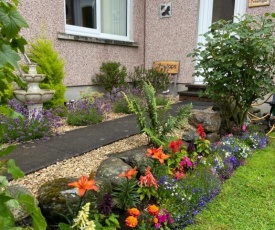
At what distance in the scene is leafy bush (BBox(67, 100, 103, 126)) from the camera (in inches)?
160

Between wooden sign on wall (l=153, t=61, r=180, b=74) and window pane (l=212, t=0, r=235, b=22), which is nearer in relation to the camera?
window pane (l=212, t=0, r=235, b=22)

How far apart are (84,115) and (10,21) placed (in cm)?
347

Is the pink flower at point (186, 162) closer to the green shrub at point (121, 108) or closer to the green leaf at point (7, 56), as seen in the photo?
the green leaf at point (7, 56)

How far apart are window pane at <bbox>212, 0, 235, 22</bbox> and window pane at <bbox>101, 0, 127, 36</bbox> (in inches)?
94.5

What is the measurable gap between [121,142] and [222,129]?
1.83m

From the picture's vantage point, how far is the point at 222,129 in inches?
164

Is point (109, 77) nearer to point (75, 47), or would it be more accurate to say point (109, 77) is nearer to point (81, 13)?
point (75, 47)

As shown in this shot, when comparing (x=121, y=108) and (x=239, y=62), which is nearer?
(x=239, y=62)

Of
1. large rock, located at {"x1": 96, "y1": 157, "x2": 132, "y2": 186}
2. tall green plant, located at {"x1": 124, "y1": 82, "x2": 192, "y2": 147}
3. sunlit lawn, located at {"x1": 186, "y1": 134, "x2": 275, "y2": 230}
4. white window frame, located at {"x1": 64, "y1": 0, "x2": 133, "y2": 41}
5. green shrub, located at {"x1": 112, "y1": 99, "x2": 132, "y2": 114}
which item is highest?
white window frame, located at {"x1": 64, "y1": 0, "x2": 133, "y2": 41}

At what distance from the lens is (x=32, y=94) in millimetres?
3854

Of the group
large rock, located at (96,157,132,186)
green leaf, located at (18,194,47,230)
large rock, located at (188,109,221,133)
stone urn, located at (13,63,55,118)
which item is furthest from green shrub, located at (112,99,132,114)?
green leaf, located at (18,194,47,230)

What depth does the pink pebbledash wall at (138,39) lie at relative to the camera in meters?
5.12

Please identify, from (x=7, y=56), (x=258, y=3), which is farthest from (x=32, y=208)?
(x=258, y=3)

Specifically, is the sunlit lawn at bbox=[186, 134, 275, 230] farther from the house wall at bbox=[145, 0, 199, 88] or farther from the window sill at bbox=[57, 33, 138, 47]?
the window sill at bbox=[57, 33, 138, 47]
